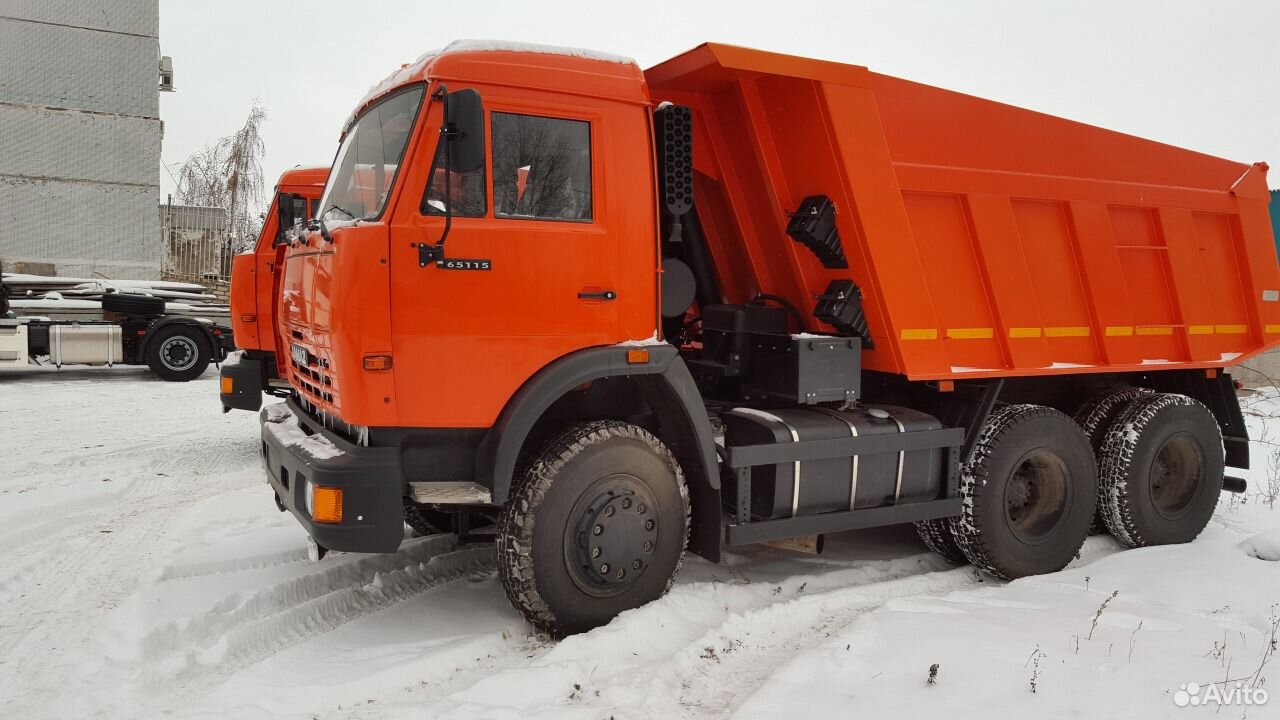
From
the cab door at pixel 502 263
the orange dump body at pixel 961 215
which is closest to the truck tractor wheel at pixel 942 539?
the orange dump body at pixel 961 215

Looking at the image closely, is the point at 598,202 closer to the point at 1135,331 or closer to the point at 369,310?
the point at 369,310

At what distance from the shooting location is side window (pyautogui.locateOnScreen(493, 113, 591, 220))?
4016 mm

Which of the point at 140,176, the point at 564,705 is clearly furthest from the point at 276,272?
the point at 140,176

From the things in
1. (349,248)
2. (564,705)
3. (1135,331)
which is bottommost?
(564,705)

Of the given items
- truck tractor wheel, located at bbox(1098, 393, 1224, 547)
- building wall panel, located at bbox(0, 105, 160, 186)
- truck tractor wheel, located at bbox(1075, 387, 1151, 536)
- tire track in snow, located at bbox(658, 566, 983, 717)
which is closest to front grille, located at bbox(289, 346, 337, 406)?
tire track in snow, located at bbox(658, 566, 983, 717)

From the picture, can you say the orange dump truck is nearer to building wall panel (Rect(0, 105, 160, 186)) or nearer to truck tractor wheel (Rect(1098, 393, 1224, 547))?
truck tractor wheel (Rect(1098, 393, 1224, 547))

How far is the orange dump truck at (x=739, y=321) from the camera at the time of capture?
3934 mm

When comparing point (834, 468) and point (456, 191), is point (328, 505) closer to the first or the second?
point (456, 191)

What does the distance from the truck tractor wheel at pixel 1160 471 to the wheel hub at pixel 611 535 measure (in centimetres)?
355

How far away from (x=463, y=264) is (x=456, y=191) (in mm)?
330

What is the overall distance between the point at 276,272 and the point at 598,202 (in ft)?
11.3

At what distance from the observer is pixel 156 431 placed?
33.1 feet

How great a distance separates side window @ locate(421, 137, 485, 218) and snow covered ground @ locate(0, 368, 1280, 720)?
6.51ft

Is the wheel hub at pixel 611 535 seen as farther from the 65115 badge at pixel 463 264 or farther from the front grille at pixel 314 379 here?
the front grille at pixel 314 379
